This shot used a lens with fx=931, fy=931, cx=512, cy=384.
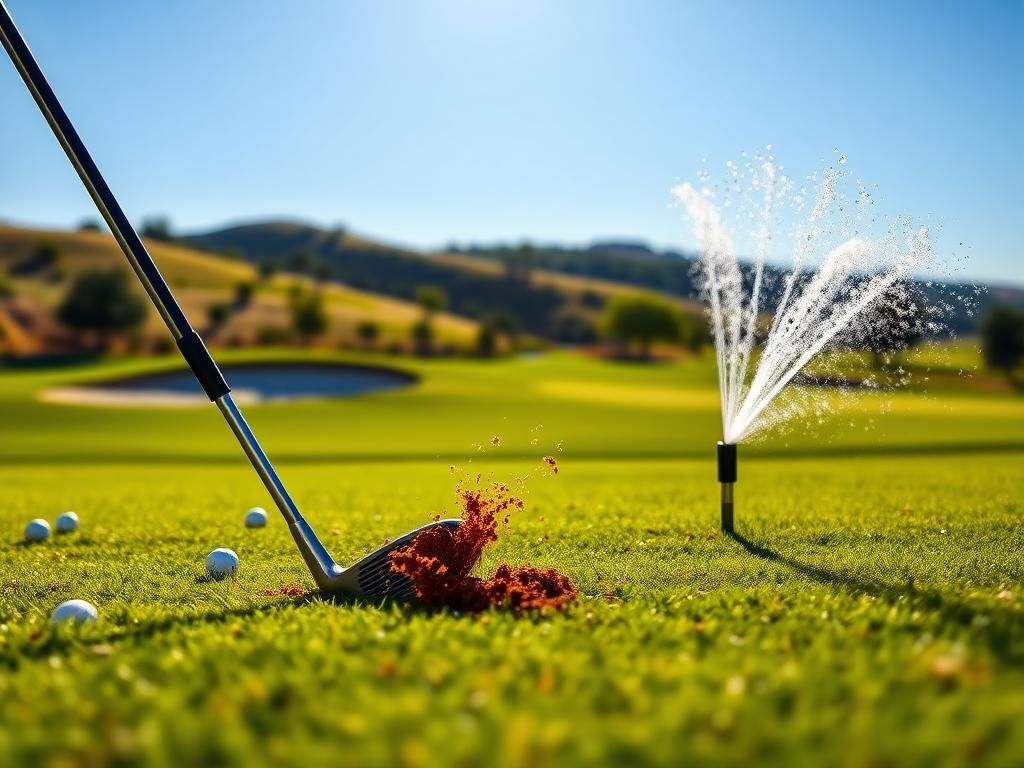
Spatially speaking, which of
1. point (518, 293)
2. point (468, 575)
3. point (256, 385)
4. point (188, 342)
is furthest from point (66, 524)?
point (518, 293)

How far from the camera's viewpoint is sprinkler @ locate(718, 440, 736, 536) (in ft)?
27.9

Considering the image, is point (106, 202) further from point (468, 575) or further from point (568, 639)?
point (568, 639)

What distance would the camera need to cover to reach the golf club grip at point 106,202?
591 cm

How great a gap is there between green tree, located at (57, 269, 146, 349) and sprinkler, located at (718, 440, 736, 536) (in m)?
64.5

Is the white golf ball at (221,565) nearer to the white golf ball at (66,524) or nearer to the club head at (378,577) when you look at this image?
the club head at (378,577)

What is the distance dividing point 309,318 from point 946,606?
74.9 m

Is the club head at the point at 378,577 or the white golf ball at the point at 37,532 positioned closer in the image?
the club head at the point at 378,577

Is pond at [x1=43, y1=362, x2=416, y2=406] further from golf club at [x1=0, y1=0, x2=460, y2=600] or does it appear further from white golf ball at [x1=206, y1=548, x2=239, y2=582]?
golf club at [x1=0, y1=0, x2=460, y2=600]

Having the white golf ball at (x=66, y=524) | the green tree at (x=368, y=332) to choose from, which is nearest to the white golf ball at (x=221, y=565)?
the white golf ball at (x=66, y=524)

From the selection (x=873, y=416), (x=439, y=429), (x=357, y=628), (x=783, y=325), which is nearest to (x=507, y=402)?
(x=439, y=429)

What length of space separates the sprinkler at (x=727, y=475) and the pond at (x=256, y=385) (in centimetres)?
3117

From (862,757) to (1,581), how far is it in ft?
23.2

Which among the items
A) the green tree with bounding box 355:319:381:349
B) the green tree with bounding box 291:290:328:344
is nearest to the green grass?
the green tree with bounding box 291:290:328:344

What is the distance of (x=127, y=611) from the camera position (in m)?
5.93
